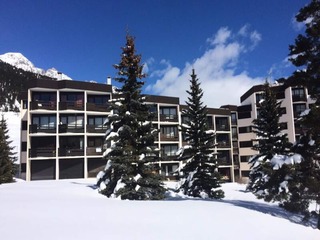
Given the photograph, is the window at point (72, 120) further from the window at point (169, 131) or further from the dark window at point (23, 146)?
the window at point (169, 131)

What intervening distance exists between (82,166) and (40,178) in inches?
201

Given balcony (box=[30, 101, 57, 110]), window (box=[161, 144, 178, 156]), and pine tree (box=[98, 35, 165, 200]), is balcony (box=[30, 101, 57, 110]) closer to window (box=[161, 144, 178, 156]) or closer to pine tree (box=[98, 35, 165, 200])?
window (box=[161, 144, 178, 156])

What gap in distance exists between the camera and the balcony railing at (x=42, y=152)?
36225 millimetres

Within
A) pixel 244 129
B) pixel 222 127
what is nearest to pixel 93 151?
pixel 222 127

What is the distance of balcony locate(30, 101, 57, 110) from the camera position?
121 feet

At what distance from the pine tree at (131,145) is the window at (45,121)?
2038 cm

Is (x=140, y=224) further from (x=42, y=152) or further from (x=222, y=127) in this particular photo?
(x=222, y=127)

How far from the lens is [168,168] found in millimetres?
45312

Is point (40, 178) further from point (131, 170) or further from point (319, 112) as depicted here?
point (319, 112)

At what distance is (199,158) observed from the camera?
82.0 ft

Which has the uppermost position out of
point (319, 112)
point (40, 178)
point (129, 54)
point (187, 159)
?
point (129, 54)

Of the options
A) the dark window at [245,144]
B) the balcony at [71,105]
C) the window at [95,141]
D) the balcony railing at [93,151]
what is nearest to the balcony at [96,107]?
the balcony at [71,105]

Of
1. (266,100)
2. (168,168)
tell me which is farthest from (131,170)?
(168,168)

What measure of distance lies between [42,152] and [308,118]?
31709 millimetres
